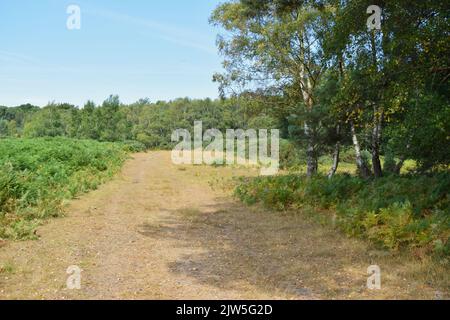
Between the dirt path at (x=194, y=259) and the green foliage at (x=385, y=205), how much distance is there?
0.58 metres

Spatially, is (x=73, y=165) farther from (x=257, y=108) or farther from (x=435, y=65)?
(x=435, y=65)

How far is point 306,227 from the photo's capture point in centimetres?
1134

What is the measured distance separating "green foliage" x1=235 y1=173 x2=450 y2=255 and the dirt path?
1.90 ft

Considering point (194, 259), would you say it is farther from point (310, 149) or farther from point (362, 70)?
point (310, 149)

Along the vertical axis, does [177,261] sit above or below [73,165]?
below

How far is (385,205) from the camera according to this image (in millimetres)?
10383

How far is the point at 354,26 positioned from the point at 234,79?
34.9ft

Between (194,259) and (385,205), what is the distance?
5.21 metres

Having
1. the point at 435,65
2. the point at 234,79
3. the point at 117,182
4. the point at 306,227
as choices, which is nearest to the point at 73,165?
the point at 117,182

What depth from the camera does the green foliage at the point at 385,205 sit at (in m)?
8.40

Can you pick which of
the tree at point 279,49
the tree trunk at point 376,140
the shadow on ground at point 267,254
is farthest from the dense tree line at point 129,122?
the shadow on ground at point 267,254

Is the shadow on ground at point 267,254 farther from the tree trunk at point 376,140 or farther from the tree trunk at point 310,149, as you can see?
the tree trunk at point 310,149
